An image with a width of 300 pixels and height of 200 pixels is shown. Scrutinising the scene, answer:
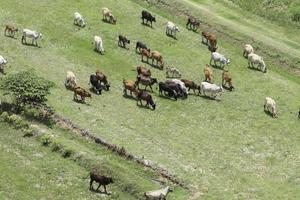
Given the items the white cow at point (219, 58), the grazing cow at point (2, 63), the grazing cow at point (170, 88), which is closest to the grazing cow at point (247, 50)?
the white cow at point (219, 58)

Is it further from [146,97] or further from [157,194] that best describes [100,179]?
[146,97]

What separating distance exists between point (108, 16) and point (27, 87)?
23.5 m

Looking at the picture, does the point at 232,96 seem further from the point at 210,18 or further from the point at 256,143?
the point at 210,18

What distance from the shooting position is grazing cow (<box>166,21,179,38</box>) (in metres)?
70.5

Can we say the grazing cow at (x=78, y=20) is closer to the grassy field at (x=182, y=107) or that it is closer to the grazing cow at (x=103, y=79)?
the grassy field at (x=182, y=107)

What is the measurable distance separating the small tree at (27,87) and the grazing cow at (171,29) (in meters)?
22.6

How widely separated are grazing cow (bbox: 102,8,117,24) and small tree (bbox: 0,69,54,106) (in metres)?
21.6

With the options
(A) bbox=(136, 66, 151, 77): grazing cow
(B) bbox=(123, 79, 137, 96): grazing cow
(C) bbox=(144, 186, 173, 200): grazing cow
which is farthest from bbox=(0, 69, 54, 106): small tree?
(C) bbox=(144, 186, 173, 200): grazing cow

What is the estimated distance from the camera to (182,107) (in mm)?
55812

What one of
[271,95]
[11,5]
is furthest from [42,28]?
[271,95]

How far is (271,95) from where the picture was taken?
6062cm

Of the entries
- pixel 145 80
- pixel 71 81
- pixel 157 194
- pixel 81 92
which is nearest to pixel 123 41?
pixel 145 80

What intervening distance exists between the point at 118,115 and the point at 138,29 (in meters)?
20.7

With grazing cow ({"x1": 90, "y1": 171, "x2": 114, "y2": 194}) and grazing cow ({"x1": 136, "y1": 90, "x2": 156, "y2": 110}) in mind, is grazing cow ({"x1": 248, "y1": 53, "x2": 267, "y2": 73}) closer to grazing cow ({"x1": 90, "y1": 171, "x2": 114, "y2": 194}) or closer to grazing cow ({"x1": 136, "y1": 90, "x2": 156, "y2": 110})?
grazing cow ({"x1": 136, "y1": 90, "x2": 156, "y2": 110})
